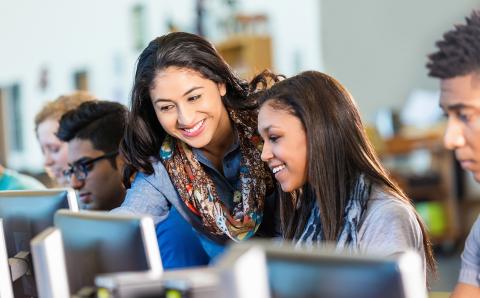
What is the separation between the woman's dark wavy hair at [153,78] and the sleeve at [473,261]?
0.87 m

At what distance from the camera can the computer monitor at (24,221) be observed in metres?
1.77

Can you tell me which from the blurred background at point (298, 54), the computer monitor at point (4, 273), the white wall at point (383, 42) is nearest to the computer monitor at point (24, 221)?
the computer monitor at point (4, 273)

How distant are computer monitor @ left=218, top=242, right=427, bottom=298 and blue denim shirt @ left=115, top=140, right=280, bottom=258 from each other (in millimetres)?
1345

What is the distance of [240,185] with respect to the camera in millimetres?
2471

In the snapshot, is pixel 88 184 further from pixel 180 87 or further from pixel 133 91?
pixel 180 87

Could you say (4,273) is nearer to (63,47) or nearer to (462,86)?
(462,86)

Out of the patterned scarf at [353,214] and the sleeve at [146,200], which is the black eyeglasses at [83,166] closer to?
the sleeve at [146,200]

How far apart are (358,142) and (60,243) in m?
0.75

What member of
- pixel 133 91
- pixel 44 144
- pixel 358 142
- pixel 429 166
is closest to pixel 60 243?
pixel 358 142

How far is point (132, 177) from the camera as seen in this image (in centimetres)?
253

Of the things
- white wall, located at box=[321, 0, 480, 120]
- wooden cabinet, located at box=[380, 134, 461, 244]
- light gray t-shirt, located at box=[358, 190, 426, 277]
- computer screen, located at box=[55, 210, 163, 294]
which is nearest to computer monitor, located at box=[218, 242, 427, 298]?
computer screen, located at box=[55, 210, 163, 294]

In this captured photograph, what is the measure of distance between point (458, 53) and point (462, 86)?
0.23 feet

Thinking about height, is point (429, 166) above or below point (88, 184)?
below

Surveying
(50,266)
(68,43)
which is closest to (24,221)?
(50,266)
